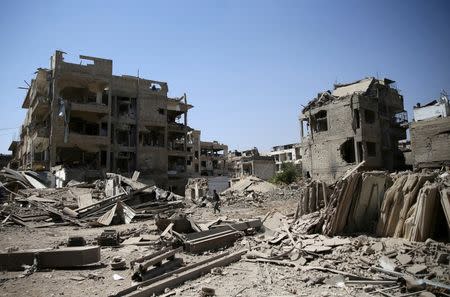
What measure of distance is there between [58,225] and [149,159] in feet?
70.4

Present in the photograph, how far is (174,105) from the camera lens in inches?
1591

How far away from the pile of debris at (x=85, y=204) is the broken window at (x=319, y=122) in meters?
18.5

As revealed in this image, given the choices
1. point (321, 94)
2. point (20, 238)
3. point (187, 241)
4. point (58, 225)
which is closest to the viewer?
point (187, 241)

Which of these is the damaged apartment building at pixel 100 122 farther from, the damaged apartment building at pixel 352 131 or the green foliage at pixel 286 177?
the damaged apartment building at pixel 352 131

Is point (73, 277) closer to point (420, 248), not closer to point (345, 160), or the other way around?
point (420, 248)

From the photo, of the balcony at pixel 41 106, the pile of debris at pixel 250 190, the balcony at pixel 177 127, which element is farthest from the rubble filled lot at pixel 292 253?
the balcony at pixel 177 127

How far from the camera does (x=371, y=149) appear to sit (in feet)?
102

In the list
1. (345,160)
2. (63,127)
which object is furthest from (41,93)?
(345,160)

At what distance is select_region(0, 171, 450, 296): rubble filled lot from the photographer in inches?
221

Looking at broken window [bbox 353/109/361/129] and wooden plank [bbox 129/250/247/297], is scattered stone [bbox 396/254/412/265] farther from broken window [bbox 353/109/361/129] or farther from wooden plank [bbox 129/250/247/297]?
broken window [bbox 353/109/361/129]

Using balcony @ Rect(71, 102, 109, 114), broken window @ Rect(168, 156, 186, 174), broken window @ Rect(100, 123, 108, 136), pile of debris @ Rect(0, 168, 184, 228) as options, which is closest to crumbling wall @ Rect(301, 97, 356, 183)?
broken window @ Rect(168, 156, 186, 174)

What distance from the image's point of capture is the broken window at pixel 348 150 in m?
29.9

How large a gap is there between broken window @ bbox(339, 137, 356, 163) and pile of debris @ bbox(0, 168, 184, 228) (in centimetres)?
1749

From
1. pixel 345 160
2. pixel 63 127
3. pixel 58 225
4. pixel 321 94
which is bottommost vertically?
pixel 58 225
